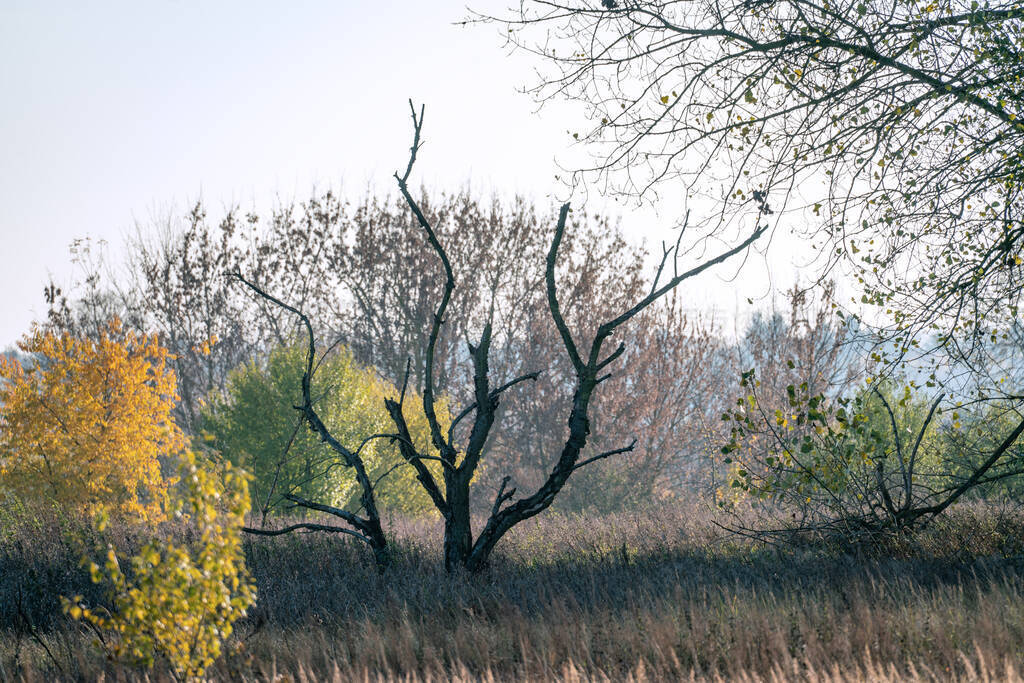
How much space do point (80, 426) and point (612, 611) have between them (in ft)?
36.8

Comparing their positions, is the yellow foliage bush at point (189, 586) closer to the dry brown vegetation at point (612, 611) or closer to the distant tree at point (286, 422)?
the dry brown vegetation at point (612, 611)

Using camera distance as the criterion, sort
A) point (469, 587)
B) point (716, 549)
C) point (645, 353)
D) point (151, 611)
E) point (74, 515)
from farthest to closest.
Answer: point (645, 353) < point (74, 515) < point (716, 549) < point (469, 587) < point (151, 611)

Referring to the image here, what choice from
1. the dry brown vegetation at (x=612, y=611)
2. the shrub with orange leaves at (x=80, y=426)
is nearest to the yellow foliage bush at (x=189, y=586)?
the dry brown vegetation at (x=612, y=611)

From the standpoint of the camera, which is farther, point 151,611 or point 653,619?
point 653,619

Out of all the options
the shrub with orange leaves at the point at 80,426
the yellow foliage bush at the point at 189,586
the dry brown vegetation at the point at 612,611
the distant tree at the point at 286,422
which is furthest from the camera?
the distant tree at the point at 286,422

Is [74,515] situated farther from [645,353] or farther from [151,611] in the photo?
[645,353]

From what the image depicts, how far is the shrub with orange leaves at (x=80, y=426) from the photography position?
14.0m

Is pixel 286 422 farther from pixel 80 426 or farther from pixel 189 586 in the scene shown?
pixel 189 586

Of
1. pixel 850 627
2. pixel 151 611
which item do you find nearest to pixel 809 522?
pixel 850 627

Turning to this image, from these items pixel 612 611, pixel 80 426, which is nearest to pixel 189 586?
pixel 612 611

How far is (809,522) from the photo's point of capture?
9.13m

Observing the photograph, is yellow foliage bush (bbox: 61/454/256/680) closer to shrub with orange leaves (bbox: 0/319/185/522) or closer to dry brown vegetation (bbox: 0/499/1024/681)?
dry brown vegetation (bbox: 0/499/1024/681)

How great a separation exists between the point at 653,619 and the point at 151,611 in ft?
11.0

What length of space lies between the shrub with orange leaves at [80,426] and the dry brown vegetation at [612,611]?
380 centimetres
